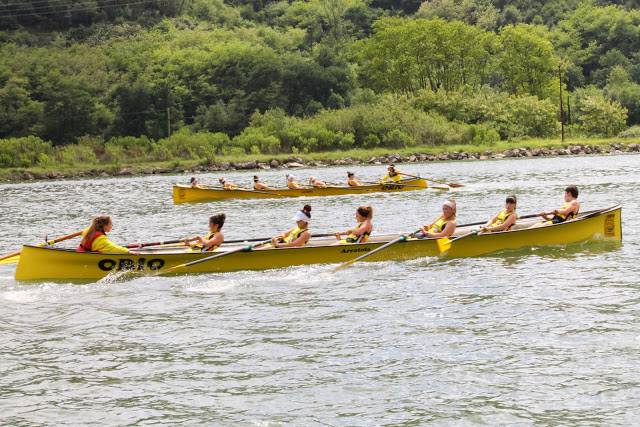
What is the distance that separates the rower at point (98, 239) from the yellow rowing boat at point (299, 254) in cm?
20

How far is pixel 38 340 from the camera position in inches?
632

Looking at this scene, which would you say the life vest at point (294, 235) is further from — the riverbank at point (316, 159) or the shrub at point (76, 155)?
the shrub at point (76, 155)

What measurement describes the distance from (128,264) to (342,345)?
7.69m

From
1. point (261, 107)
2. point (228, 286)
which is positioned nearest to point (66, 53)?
point (261, 107)

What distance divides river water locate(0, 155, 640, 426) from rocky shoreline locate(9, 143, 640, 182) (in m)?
55.0

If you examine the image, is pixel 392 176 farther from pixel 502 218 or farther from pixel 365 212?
pixel 365 212

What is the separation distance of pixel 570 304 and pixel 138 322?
8.55 metres

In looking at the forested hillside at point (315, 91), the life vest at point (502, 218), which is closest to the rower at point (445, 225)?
the life vest at point (502, 218)

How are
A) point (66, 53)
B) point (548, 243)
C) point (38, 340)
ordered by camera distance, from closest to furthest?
point (38, 340) < point (548, 243) < point (66, 53)

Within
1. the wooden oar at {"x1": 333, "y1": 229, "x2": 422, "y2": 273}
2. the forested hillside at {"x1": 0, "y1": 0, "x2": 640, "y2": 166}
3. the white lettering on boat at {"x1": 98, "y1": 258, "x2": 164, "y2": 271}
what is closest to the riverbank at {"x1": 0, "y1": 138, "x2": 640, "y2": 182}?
the forested hillside at {"x1": 0, "y1": 0, "x2": 640, "y2": 166}

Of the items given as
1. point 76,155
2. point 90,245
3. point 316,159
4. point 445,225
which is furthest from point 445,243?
point 76,155

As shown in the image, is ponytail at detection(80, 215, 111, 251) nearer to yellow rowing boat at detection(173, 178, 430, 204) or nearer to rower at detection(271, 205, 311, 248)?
rower at detection(271, 205, 311, 248)

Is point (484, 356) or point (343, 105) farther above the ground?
point (343, 105)

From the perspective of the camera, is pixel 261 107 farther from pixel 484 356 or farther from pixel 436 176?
pixel 484 356
